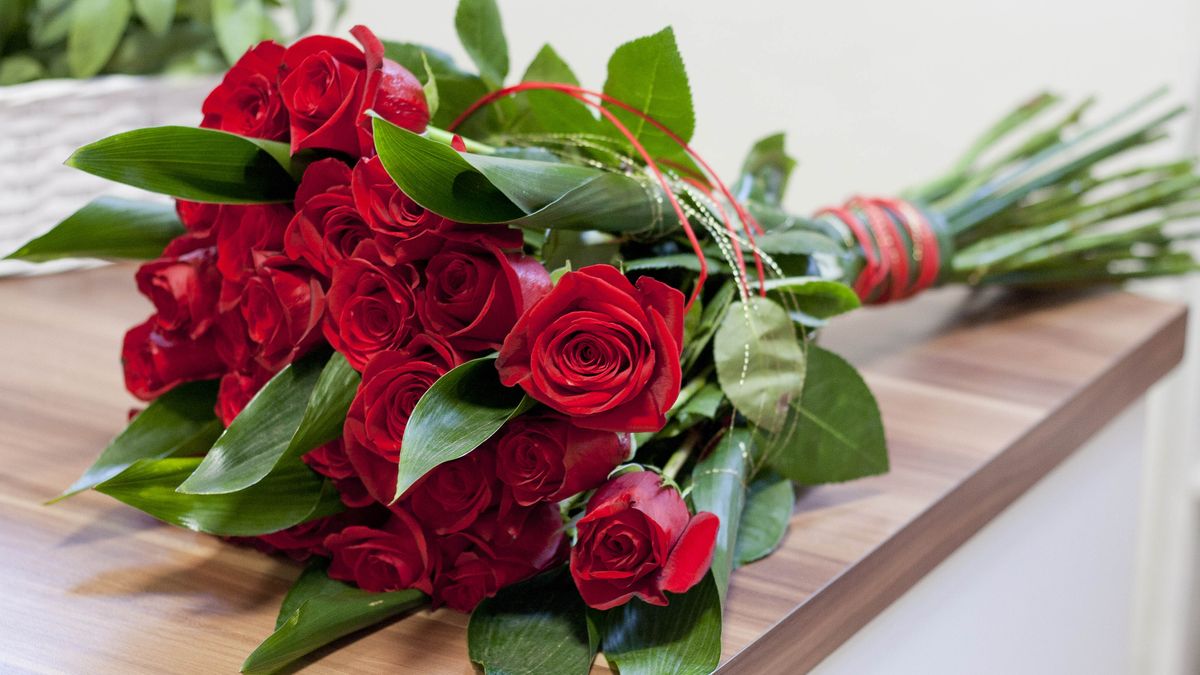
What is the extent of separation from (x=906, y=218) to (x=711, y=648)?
456 millimetres

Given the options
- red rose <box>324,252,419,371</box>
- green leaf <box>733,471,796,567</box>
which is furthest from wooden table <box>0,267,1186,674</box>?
red rose <box>324,252,419,371</box>

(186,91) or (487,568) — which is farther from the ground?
(186,91)

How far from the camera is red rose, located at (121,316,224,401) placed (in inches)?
19.3

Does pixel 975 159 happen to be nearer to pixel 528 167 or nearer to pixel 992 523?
pixel 992 523

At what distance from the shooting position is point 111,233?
506mm

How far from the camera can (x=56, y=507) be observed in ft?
1.71

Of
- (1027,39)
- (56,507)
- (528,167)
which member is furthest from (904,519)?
(1027,39)

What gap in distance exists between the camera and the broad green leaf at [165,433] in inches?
19.3

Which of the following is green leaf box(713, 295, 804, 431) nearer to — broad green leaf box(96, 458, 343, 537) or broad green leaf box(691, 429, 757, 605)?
broad green leaf box(691, 429, 757, 605)

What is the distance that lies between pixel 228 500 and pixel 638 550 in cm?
16

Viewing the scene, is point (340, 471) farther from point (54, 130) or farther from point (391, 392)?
point (54, 130)

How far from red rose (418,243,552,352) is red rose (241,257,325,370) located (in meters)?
0.05

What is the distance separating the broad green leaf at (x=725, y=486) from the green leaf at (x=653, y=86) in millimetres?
134

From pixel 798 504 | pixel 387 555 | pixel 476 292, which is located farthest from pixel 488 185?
pixel 798 504
